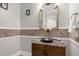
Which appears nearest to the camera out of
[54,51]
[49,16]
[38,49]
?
[54,51]

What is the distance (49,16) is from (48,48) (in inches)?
26.2

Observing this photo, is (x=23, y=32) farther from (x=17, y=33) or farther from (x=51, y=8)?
(x=51, y=8)

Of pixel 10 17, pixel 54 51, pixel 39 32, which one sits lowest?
pixel 54 51

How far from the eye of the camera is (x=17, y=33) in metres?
2.25

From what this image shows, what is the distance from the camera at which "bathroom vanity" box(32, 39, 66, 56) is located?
6.03ft

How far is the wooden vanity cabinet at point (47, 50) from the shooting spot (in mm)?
1834

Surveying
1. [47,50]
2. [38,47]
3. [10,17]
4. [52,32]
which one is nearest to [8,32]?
[10,17]

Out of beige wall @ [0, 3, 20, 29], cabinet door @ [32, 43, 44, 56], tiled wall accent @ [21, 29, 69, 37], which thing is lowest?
cabinet door @ [32, 43, 44, 56]

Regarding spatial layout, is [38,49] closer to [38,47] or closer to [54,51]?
[38,47]

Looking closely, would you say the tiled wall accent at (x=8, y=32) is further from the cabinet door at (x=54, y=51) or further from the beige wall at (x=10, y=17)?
the cabinet door at (x=54, y=51)

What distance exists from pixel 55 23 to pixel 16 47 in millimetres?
947

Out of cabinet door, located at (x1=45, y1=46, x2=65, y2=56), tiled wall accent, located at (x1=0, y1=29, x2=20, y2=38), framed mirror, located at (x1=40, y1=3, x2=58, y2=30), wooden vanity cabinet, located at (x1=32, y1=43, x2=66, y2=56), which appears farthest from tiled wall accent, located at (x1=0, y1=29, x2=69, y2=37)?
cabinet door, located at (x1=45, y1=46, x2=65, y2=56)

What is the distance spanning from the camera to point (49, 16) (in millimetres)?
2211

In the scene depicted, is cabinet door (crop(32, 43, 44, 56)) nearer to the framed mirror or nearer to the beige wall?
the framed mirror
